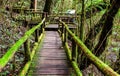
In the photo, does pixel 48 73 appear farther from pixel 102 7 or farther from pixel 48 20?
pixel 48 20

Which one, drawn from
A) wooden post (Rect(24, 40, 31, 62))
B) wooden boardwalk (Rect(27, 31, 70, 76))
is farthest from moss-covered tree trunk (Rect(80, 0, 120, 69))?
wooden post (Rect(24, 40, 31, 62))

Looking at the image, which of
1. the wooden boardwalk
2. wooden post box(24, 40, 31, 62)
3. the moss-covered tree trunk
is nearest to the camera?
wooden post box(24, 40, 31, 62)

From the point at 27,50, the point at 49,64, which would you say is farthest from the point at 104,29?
the point at 27,50

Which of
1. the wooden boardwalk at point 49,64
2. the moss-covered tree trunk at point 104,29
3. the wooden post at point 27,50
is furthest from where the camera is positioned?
the moss-covered tree trunk at point 104,29

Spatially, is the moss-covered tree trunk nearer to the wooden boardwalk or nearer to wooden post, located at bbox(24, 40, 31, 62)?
the wooden boardwalk

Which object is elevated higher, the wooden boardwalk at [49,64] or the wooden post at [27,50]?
the wooden post at [27,50]

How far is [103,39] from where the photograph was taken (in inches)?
358

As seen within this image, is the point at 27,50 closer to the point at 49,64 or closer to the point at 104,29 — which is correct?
the point at 49,64

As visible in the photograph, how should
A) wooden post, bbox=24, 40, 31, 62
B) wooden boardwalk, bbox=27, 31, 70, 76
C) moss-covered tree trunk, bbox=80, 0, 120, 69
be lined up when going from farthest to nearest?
moss-covered tree trunk, bbox=80, 0, 120, 69, wooden boardwalk, bbox=27, 31, 70, 76, wooden post, bbox=24, 40, 31, 62

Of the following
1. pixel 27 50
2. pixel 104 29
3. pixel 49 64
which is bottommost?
pixel 49 64

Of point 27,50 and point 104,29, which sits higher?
point 104,29

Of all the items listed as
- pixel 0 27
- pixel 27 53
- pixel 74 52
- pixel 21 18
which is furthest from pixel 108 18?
pixel 21 18

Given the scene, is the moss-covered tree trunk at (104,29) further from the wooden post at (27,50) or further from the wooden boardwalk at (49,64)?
the wooden post at (27,50)

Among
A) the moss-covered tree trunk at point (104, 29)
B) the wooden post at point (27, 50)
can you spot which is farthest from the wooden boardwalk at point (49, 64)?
the moss-covered tree trunk at point (104, 29)
